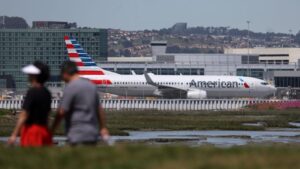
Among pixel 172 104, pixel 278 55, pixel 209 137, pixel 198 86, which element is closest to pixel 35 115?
pixel 209 137

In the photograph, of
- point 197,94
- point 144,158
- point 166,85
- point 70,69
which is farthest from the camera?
point 166,85

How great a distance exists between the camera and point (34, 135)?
17156mm

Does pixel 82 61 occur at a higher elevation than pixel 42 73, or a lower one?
higher

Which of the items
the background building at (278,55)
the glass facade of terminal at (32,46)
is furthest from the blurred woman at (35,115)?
the background building at (278,55)

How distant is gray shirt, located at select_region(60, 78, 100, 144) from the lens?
1677 centimetres

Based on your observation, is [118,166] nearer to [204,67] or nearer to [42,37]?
[204,67]

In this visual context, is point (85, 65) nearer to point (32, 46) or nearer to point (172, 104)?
point (172, 104)

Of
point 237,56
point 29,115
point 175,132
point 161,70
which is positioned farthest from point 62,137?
point 237,56

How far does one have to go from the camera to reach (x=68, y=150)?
623 inches

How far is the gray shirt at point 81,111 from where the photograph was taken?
16.8 m

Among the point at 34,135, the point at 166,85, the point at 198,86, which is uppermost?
the point at 166,85

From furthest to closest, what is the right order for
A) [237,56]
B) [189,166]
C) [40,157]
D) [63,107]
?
[237,56], [63,107], [40,157], [189,166]

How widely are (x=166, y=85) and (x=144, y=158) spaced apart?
8900 centimetres

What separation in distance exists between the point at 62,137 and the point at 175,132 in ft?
33.3
